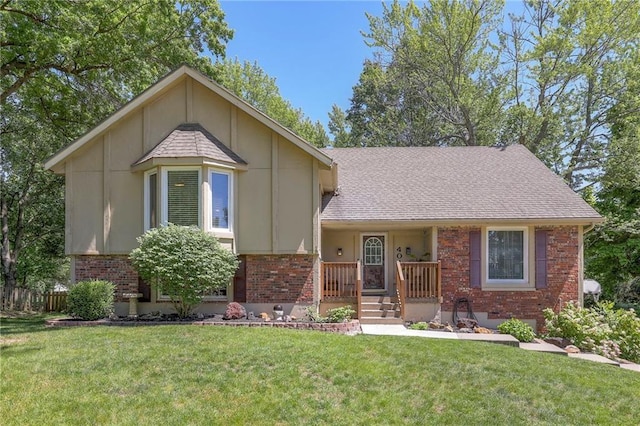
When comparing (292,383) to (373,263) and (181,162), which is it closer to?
(181,162)

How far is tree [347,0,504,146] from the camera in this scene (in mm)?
20520

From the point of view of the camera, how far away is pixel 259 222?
1070 centimetres

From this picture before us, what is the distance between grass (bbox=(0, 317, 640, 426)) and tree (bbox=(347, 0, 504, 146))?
1711cm

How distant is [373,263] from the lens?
13.4 metres

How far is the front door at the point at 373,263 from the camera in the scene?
1330cm

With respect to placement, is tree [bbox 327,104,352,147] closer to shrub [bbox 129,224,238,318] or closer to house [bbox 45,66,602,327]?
house [bbox 45,66,602,327]

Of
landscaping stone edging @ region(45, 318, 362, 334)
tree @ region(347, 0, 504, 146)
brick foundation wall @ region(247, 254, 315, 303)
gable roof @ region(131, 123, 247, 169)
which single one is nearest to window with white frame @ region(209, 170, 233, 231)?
gable roof @ region(131, 123, 247, 169)

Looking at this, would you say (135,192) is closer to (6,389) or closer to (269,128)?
(269,128)

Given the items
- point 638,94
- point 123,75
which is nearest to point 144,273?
point 123,75

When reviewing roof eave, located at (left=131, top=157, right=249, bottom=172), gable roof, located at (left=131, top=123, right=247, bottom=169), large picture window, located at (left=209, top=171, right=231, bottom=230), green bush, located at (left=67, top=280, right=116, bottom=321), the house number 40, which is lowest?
green bush, located at (left=67, top=280, right=116, bottom=321)

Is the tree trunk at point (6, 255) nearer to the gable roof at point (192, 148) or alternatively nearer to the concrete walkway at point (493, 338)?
the gable roof at point (192, 148)

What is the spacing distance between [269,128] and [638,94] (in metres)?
18.5

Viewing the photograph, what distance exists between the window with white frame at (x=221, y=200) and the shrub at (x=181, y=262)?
30.1 inches

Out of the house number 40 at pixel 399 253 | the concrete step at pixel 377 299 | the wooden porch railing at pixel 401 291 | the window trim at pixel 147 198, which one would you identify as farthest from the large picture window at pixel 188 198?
the house number 40 at pixel 399 253
